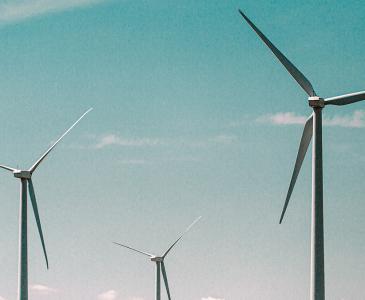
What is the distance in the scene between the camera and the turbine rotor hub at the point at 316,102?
44.1 metres

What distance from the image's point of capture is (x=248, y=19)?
4491 cm

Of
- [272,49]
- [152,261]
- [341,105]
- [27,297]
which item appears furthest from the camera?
[152,261]

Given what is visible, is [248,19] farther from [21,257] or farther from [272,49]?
[21,257]

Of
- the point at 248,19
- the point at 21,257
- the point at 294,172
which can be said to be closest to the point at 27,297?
the point at 21,257

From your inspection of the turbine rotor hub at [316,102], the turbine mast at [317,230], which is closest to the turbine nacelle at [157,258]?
the turbine rotor hub at [316,102]

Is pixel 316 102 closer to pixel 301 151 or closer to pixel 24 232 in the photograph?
pixel 301 151

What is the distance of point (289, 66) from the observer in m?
47.6

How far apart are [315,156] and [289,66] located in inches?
278

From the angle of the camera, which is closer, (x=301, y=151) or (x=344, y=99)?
(x=344, y=99)

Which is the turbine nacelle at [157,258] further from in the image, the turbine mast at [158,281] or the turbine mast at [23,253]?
the turbine mast at [23,253]

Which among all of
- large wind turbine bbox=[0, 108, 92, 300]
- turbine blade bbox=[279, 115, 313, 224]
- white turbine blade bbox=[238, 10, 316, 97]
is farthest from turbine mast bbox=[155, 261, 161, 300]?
white turbine blade bbox=[238, 10, 316, 97]

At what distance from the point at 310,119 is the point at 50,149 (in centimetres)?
2307

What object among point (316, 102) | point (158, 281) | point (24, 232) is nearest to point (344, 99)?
point (316, 102)

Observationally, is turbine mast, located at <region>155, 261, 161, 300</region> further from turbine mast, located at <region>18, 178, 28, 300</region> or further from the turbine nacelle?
turbine mast, located at <region>18, 178, 28, 300</region>
